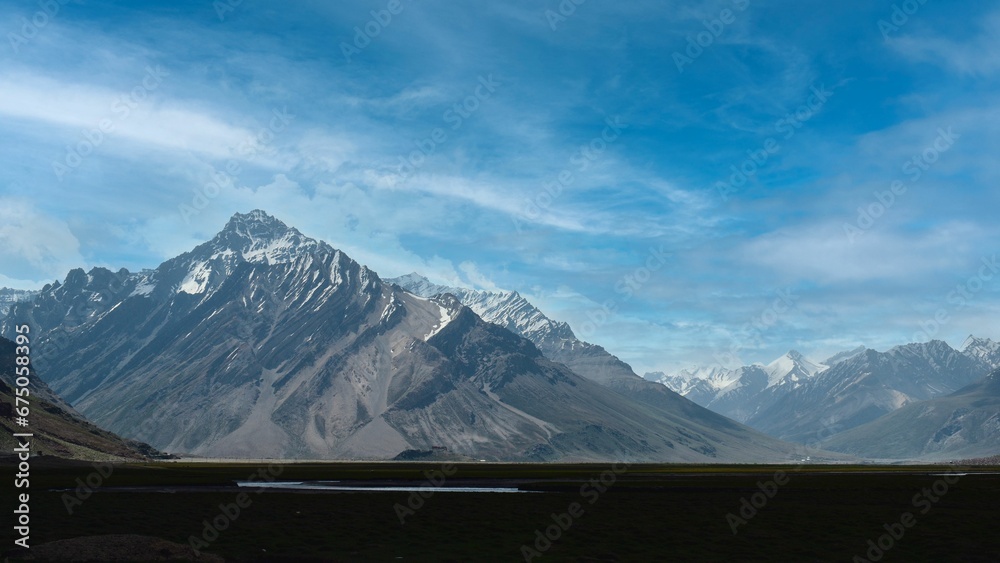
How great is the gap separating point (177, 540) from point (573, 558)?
29789 mm

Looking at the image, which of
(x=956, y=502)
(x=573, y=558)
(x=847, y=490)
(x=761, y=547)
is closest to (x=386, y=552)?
(x=573, y=558)

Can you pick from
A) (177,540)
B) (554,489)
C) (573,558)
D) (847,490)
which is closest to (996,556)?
(573,558)

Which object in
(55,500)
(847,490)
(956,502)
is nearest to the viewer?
(55,500)

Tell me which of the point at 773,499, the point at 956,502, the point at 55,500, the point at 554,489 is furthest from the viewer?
the point at 554,489

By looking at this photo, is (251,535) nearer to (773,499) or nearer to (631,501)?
(631,501)

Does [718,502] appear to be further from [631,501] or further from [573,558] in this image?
[573,558]

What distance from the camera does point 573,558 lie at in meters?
55.3

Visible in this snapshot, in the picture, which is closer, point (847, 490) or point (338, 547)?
point (338, 547)

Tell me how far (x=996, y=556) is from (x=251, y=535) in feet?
178

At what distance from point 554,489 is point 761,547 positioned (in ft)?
239

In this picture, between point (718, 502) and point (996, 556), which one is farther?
point (718, 502)

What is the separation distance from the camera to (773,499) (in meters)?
102

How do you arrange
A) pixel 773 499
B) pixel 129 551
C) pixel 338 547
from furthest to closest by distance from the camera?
1. pixel 773 499
2. pixel 338 547
3. pixel 129 551

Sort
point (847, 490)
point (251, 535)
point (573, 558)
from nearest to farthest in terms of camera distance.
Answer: point (573, 558)
point (251, 535)
point (847, 490)
